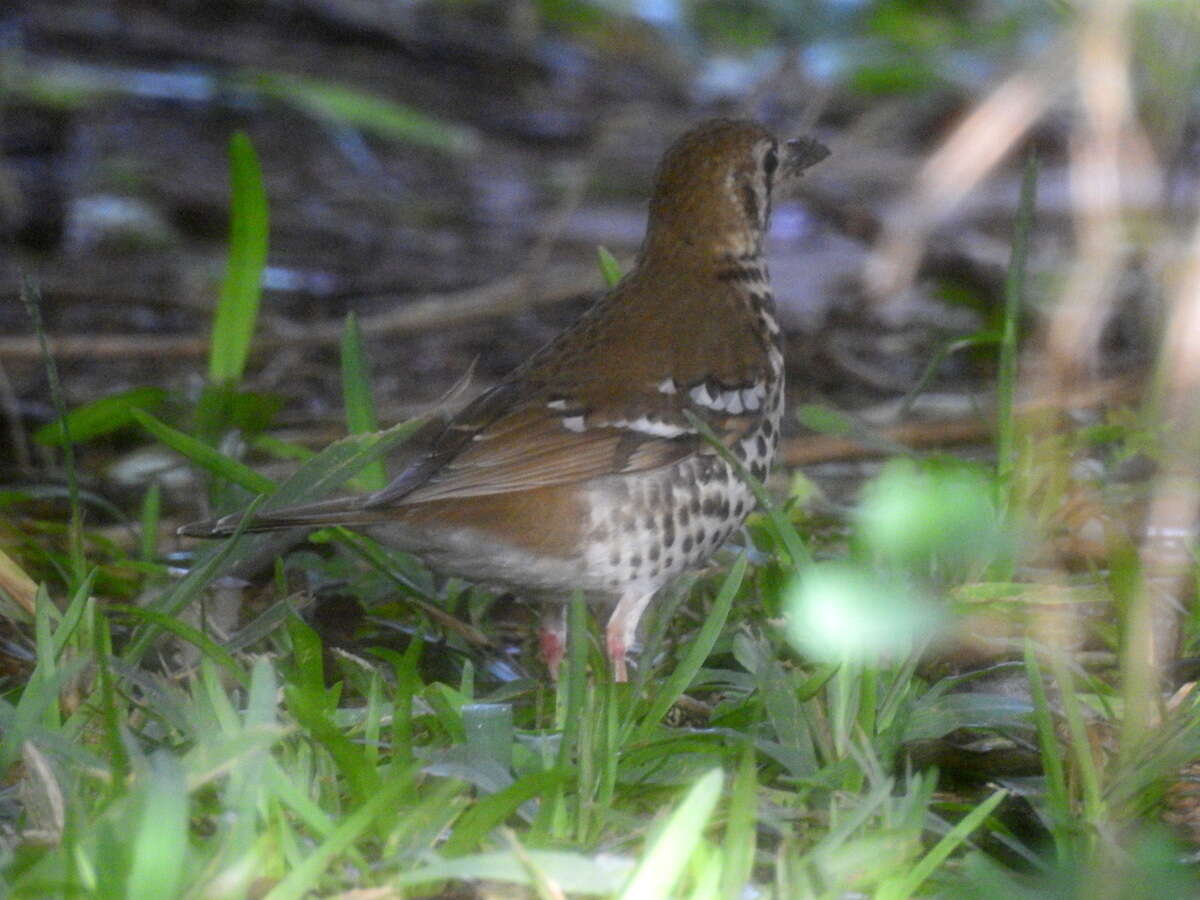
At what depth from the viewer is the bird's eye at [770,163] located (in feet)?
12.6

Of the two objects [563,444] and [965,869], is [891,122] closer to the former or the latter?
[563,444]

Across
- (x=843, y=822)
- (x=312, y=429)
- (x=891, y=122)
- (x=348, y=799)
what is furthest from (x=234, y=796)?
(x=891, y=122)

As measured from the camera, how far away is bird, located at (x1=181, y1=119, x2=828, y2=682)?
3.18m

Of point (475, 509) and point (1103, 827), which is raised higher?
point (475, 509)

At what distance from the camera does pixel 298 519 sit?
2.97 meters

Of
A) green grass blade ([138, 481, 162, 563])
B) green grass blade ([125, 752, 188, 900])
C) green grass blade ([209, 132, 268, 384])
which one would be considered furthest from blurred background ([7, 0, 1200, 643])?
green grass blade ([125, 752, 188, 900])

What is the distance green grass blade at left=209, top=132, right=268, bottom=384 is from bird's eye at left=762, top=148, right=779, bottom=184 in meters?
1.13

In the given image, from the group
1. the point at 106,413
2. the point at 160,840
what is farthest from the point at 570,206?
the point at 160,840

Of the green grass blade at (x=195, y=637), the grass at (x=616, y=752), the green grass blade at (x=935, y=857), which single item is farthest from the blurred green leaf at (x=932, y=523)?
the green grass blade at (x=195, y=637)

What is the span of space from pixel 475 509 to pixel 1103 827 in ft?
4.38

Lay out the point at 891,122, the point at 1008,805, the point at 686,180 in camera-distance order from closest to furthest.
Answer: the point at 1008,805 → the point at 686,180 → the point at 891,122

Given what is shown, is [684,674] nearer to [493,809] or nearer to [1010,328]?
[493,809]

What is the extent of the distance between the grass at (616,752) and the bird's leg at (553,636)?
0.44 feet

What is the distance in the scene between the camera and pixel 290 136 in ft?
28.2
